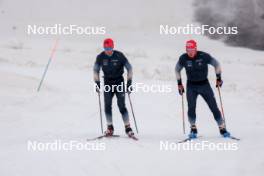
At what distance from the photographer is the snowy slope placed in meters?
8.19

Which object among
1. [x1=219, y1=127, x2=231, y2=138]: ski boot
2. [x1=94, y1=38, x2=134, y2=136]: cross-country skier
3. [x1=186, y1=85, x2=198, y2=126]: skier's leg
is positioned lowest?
[x1=219, y1=127, x2=231, y2=138]: ski boot

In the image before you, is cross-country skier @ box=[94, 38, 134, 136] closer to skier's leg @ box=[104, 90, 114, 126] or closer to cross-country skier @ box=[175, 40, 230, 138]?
skier's leg @ box=[104, 90, 114, 126]

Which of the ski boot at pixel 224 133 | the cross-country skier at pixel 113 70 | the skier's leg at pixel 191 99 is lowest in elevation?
the ski boot at pixel 224 133

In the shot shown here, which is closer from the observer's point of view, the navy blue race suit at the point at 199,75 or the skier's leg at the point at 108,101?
the navy blue race suit at the point at 199,75

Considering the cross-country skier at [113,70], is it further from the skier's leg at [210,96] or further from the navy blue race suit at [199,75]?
the skier's leg at [210,96]

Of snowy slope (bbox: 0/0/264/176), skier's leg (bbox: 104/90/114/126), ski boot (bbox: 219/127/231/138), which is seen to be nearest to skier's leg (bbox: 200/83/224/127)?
ski boot (bbox: 219/127/231/138)

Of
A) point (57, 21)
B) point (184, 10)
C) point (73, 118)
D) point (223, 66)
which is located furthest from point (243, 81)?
point (57, 21)

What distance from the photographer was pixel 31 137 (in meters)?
10.6

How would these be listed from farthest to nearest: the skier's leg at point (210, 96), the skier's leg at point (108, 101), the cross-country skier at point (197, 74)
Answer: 1. the skier's leg at point (108, 101)
2. the skier's leg at point (210, 96)
3. the cross-country skier at point (197, 74)

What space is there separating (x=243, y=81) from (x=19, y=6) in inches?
929

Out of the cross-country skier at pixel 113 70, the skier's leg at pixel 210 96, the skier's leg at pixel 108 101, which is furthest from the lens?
the skier's leg at pixel 108 101

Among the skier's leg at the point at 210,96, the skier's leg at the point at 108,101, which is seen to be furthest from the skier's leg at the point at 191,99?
the skier's leg at the point at 108,101

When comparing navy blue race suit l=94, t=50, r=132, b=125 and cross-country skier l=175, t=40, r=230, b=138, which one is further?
navy blue race suit l=94, t=50, r=132, b=125

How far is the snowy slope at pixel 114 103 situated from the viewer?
322 inches
